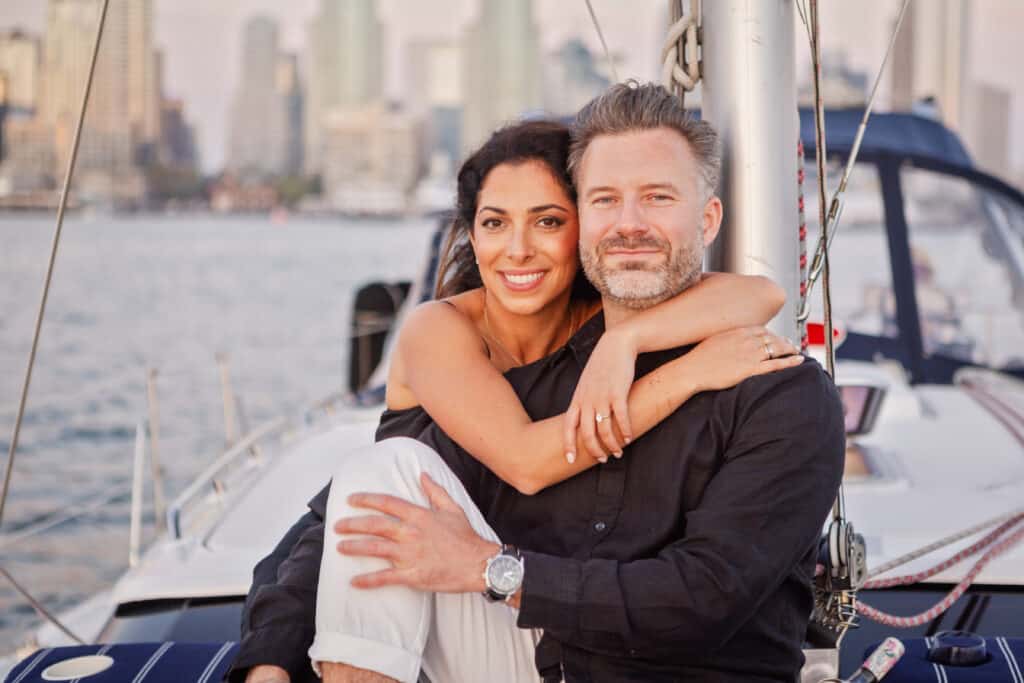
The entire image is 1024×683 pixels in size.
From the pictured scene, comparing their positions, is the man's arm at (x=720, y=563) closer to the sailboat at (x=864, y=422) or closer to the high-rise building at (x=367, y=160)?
the sailboat at (x=864, y=422)

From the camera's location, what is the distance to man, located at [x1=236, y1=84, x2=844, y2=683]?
6.57 feet

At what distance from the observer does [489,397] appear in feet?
7.63

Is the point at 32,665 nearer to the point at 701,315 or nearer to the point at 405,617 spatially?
the point at 405,617

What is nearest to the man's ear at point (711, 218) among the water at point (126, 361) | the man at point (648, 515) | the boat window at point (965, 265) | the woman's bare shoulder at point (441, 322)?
the man at point (648, 515)

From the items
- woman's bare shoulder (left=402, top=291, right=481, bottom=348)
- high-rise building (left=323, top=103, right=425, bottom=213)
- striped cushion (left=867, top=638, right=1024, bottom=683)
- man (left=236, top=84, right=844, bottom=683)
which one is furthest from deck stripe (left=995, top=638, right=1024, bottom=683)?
high-rise building (left=323, top=103, right=425, bottom=213)

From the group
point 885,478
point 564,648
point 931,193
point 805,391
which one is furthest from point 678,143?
point 931,193

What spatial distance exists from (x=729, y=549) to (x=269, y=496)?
1937 millimetres

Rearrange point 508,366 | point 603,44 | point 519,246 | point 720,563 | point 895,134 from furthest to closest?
point 895,134
point 603,44
point 508,366
point 519,246
point 720,563

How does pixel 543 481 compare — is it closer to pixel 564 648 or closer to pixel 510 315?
pixel 564 648

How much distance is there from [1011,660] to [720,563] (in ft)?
2.03

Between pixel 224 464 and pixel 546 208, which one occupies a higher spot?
pixel 546 208

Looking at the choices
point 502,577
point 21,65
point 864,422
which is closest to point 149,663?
point 502,577

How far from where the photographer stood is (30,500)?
35.7 ft

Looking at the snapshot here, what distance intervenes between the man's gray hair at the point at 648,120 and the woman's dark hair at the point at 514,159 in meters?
0.16
